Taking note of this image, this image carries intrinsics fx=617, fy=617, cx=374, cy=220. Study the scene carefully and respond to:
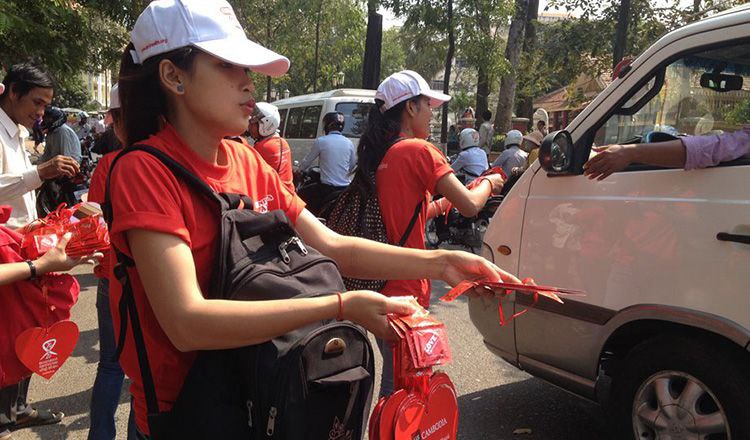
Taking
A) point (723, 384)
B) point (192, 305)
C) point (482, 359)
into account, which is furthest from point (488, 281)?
point (482, 359)

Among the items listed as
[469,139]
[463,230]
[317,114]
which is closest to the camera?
[469,139]

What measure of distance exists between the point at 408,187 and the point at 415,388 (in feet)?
5.04

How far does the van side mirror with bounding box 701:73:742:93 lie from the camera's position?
301 cm

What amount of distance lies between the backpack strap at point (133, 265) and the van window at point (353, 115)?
9.78 meters

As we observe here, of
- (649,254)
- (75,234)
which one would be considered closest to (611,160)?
(649,254)

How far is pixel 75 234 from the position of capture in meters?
2.47

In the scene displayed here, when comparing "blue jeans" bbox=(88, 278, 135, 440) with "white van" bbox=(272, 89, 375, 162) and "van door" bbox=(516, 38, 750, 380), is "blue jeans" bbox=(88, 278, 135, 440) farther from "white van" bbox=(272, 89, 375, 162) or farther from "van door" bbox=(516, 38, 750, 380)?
"white van" bbox=(272, 89, 375, 162)

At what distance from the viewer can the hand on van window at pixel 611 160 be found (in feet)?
8.94

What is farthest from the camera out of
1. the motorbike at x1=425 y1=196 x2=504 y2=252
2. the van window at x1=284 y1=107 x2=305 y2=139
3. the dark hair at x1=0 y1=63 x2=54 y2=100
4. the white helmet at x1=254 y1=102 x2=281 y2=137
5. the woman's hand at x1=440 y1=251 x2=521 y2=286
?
the van window at x1=284 y1=107 x2=305 y2=139

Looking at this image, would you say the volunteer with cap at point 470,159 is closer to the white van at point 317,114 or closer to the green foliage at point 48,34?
the white van at point 317,114

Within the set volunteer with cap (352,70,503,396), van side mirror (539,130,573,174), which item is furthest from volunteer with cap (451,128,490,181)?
volunteer with cap (352,70,503,396)

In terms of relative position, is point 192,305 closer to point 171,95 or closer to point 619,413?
point 171,95

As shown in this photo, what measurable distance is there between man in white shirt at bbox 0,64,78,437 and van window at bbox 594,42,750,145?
279 cm

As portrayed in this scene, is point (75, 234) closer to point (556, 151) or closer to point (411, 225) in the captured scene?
point (411, 225)
